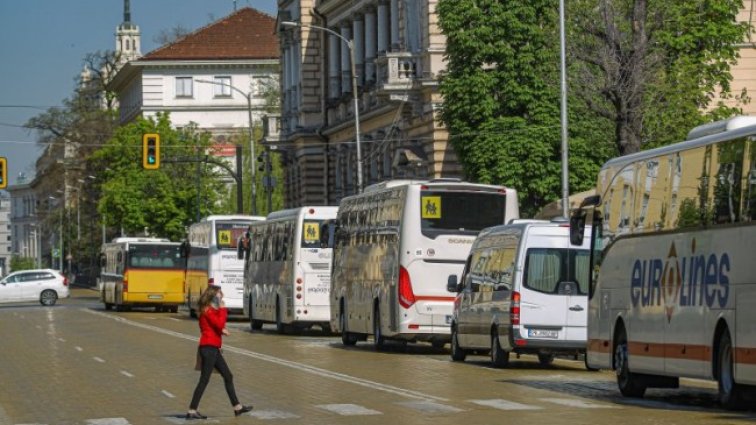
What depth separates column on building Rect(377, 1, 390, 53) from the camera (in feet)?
235

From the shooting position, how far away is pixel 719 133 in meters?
20.6

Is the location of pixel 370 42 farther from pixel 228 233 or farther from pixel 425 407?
pixel 425 407

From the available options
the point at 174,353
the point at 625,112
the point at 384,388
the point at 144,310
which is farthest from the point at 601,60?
the point at 144,310

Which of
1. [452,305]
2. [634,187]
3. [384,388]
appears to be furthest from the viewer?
[452,305]

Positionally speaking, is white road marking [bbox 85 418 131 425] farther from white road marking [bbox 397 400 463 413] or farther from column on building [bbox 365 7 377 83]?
column on building [bbox 365 7 377 83]

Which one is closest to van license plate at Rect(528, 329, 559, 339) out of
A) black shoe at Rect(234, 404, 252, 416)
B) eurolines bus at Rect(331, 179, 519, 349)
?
eurolines bus at Rect(331, 179, 519, 349)

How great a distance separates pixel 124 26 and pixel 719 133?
175 m

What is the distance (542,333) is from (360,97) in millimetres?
44660

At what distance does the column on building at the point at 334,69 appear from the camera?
80.8m

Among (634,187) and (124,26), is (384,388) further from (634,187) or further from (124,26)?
(124,26)

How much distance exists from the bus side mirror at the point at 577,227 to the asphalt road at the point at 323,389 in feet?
6.31

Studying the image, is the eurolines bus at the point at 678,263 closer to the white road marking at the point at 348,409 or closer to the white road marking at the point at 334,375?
the white road marking at the point at 334,375

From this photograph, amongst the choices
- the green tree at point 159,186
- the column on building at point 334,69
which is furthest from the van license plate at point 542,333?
the green tree at point 159,186

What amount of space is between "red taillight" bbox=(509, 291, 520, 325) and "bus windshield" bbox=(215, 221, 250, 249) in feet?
101
